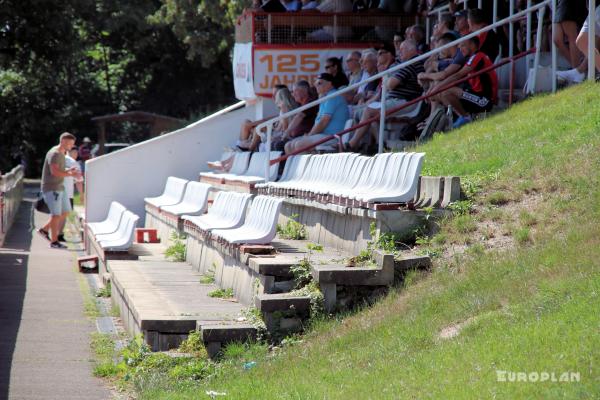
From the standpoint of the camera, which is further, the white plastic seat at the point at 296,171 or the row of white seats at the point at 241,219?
the white plastic seat at the point at 296,171

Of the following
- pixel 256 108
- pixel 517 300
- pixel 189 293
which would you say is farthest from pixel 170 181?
pixel 517 300

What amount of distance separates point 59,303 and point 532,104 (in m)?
5.93

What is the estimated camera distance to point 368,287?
8469 mm

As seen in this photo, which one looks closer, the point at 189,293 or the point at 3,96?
the point at 189,293

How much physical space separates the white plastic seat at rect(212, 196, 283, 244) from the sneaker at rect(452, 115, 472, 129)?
126 inches

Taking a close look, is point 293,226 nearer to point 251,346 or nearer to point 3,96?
point 251,346

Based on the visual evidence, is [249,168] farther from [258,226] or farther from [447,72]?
[258,226]

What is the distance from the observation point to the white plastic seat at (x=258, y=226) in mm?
9734

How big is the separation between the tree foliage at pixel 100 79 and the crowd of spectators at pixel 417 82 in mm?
27679

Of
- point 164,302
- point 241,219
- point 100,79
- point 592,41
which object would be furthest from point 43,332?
point 100,79

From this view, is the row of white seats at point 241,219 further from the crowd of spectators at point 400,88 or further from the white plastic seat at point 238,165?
the white plastic seat at point 238,165

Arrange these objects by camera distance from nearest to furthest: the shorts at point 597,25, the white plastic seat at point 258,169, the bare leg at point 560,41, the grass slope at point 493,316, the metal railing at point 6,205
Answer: the grass slope at point 493,316
the shorts at point 597,25
the bare leg at point 560,41
the white plastic seat at point 258,169
the metal railing at point 6,205

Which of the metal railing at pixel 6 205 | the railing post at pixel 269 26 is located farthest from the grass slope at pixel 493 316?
the metal railing at pixel 6 205

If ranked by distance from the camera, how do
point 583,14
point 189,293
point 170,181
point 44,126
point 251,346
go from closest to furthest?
1. point 251,346
2. point 189,293
3. point 583,14
4. point 170,181
5. point 44,126
